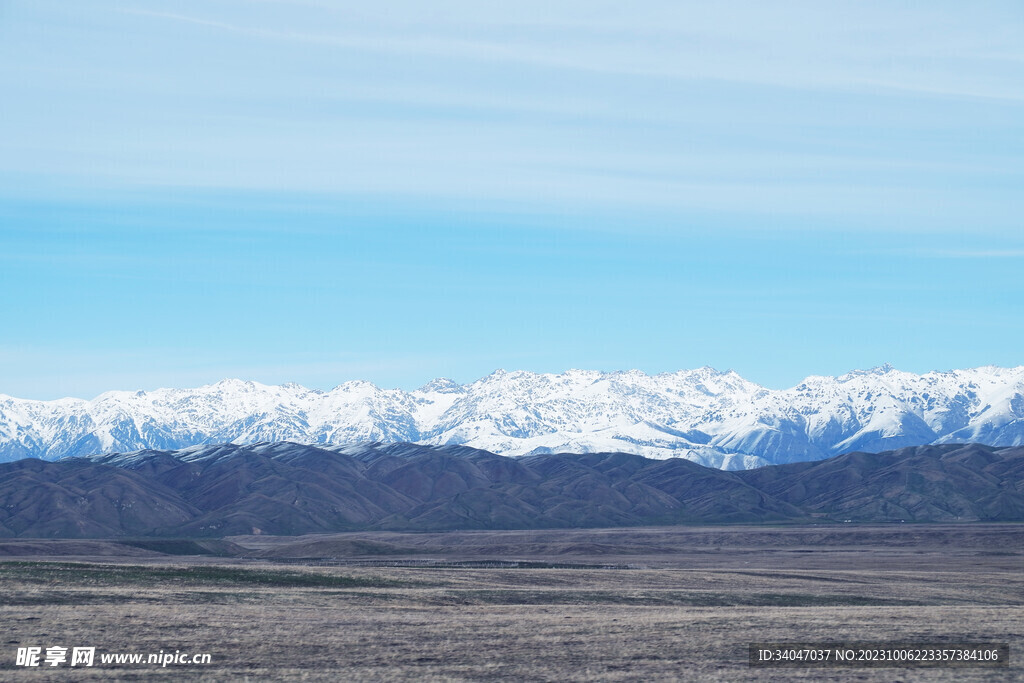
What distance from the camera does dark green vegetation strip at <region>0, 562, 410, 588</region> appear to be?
6141cm

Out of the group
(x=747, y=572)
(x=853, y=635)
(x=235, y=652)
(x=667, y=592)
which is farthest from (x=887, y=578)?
(x=235, y=652)

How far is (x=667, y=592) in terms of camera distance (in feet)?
220

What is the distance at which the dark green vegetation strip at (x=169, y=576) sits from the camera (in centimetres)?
6141

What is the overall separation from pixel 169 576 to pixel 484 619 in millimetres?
27105

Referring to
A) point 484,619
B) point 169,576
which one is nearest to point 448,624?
point 484,619

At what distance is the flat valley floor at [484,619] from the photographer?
35375 millimetres

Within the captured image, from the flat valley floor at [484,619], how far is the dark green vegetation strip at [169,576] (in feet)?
0.60

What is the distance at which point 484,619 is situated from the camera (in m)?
48.9

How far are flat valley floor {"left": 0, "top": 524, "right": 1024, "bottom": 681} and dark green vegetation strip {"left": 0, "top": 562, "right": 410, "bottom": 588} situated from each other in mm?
182

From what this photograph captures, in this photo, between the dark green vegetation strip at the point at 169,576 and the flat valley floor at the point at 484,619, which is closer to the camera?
the flat valley floor at the point at 484,619

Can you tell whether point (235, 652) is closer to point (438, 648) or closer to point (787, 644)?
point (438, 648)

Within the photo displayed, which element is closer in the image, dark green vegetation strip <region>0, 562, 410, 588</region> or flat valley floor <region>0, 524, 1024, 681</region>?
flat valley floor <region>0, 524, 1024, 681</region>

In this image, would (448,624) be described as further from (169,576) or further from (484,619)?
(169,576)

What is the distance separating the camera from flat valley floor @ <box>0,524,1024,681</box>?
3538 centimetres
